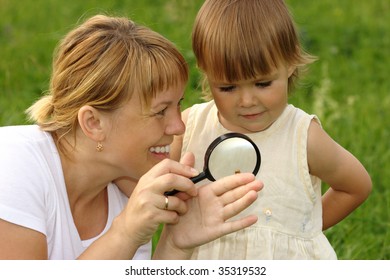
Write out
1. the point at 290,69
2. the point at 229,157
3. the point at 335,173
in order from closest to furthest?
the point at 229,157, the point at 290,69, the point at 335,173

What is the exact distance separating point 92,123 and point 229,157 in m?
0.59

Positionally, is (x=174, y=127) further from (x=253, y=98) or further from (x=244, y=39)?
(x=244, y=39)

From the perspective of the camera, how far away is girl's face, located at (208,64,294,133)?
10.6 feet

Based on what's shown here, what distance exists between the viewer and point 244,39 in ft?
10.5

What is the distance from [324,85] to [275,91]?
136 inches

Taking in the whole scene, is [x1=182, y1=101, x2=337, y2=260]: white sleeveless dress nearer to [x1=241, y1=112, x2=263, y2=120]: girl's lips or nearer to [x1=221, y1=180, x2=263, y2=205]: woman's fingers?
[x1=241, y1=112, x2=263, y2=120]: girl's lips

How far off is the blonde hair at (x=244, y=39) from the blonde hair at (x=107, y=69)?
136mm

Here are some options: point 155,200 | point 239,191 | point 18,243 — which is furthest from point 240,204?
point 18,243

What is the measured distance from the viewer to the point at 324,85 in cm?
661

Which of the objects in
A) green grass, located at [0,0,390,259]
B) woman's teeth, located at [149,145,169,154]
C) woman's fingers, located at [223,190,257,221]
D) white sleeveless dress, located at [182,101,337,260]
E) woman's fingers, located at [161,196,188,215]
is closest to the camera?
woman's fingers, located at [223,190,257,221]

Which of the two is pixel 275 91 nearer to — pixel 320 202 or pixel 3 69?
pixel 320 202

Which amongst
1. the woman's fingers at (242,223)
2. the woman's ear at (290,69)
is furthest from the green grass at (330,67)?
the woman's fingers at (242,223)

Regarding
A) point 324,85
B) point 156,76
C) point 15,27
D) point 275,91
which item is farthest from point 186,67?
point 15,27

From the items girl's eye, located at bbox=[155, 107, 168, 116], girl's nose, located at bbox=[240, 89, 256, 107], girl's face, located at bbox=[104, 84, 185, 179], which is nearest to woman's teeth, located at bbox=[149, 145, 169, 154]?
girl's face, located at bbox=[104, 84, 185, 179]
